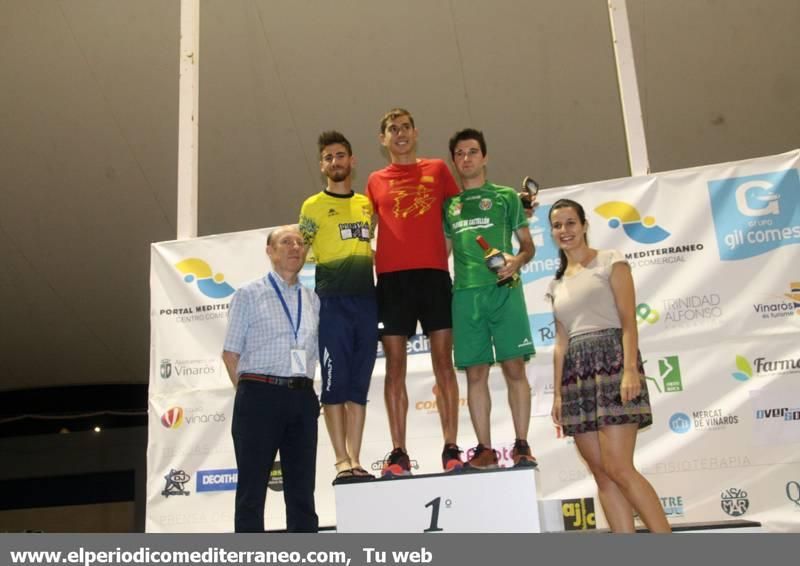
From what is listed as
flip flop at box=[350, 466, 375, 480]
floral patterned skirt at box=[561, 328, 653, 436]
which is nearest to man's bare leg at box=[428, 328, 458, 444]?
flip flop at box=[350, 466, 375, 480]

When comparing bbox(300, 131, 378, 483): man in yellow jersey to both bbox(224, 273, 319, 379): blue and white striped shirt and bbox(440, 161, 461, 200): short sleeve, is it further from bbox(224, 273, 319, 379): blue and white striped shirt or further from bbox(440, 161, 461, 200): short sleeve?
bbox(440, 161, 461, 200): short sleeve

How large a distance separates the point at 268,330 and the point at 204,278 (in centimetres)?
143

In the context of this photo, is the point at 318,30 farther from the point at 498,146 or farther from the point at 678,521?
the point at 678,521

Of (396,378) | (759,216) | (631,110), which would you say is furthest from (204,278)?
(759,216)

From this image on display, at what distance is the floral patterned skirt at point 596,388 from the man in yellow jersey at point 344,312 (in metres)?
0.85

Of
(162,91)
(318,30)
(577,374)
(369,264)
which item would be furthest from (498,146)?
(577,374)

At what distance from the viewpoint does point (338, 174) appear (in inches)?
132

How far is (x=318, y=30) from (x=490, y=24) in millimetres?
1429

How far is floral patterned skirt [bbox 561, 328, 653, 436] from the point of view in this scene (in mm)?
2674

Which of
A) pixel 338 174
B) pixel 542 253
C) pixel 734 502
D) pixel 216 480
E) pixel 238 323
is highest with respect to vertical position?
pixel 338 174

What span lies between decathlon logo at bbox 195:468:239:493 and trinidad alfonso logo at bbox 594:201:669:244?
8.17 feet

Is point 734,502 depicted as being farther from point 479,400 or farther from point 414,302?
point 414,302

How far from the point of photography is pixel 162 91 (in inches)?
263
